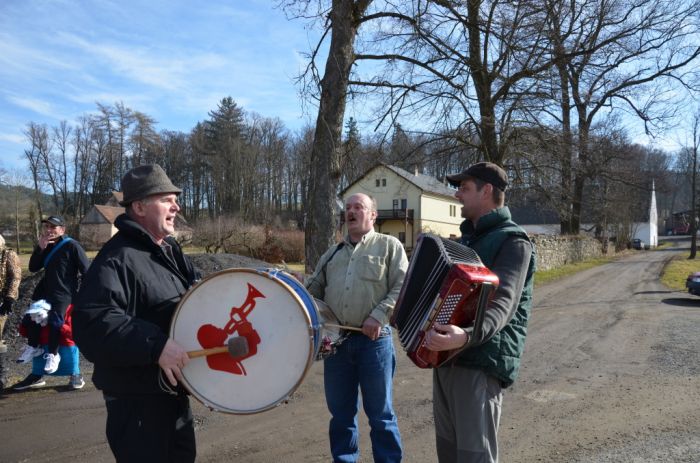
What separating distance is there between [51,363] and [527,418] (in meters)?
5.18

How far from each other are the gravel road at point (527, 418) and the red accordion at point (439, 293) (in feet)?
6.12

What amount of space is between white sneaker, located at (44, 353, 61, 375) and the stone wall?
16.9 metres

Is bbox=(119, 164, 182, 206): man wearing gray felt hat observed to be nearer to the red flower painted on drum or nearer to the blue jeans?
the red flower painted on drum

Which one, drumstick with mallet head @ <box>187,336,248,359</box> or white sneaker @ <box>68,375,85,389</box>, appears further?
white sneaker @ <box>68,375,85,389</box>

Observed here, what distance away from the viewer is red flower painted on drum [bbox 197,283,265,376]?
2.50 metres

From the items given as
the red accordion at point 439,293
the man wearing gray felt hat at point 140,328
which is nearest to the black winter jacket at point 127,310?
the man wearing gray felt hat at point 140,328

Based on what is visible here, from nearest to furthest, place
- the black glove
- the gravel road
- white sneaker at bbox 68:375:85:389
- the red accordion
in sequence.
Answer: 1. the red accordion
2. the gravel road
3. white sneaker at bbox 68:375:85:389
4. the black glove

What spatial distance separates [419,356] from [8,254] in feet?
18.5

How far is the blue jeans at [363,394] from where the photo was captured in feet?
11.0

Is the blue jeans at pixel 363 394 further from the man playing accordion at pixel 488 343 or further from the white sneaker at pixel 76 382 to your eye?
the white sneaker at pixel 76 382

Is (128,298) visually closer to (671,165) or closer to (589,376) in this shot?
(589,376)

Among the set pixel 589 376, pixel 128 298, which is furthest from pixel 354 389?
pixel 589 376

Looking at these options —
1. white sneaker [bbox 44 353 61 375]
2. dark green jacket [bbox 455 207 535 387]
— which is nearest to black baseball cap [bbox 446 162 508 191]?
dark green jacket [bbox 455 207 535 387]

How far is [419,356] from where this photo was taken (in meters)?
2.35
